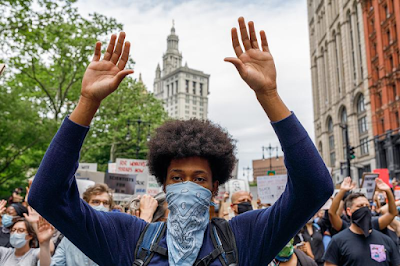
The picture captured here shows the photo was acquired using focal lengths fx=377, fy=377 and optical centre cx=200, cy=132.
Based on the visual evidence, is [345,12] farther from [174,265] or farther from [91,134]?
[174,265]

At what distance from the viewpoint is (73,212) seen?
1756 mm

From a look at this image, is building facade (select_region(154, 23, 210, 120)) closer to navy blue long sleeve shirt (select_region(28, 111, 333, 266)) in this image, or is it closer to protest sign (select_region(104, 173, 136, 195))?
protest sign (select_region(104, 173, 136, 195))

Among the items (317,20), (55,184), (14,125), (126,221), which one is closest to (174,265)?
(126,221)

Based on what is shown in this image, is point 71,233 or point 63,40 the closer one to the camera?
point 71,233

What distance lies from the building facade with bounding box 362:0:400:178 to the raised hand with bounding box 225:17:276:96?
38.3m

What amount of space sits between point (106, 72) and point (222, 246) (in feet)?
3.33

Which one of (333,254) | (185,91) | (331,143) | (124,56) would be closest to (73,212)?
(124,56)

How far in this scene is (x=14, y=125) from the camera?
14.1 meters

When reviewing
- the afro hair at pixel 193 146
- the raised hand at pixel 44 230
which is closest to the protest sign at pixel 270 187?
the raised hand at pixel 44 230

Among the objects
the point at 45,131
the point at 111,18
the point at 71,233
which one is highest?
the point at 111,18

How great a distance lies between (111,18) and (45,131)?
19.8 feet

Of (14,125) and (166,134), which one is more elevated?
(14,125)

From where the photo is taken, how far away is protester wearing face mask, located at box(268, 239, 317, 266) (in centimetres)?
422

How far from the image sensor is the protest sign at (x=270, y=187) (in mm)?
8422
